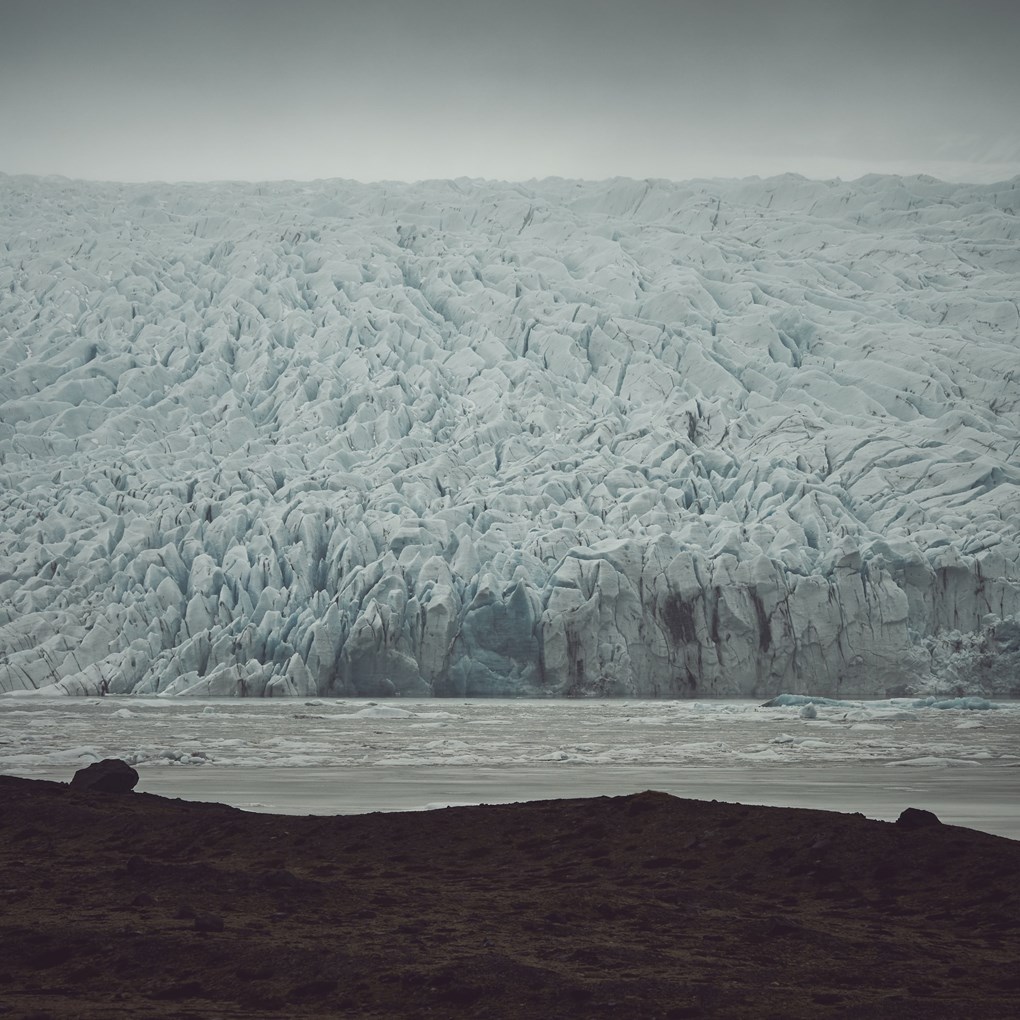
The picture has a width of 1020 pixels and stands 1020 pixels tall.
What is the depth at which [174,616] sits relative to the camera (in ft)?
88.3

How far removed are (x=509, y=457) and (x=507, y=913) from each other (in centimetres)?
2774

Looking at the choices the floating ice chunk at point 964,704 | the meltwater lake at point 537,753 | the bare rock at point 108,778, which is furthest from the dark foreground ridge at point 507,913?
the floating ice chunk at point 964,704

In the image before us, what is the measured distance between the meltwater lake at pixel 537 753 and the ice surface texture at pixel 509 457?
4338 millimetres

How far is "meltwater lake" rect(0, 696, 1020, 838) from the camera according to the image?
8.86 m

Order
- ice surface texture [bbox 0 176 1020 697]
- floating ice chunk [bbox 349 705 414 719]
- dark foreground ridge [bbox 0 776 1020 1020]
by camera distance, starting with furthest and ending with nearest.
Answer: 1. ice surface texture [bbox 0 176 1020 697]
2. floating ice chunk [bbox 349 705 414 719]
3. dark foreground ridge [bbox 0 776 1020 1020]

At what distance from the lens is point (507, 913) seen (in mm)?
4531

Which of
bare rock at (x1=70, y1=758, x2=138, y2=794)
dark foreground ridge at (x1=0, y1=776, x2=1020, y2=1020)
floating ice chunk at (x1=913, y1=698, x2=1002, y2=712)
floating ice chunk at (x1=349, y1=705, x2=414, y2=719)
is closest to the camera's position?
dark foreground ridge at (x1=0, y1=776, x2=1020, y2=1020)

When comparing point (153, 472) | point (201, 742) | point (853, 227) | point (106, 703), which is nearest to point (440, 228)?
point (853, 227)

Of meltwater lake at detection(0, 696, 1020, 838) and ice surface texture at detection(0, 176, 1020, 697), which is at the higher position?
ice surface texture at detection(0, 176, 1020, 697)

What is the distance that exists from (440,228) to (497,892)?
43445 millimetres

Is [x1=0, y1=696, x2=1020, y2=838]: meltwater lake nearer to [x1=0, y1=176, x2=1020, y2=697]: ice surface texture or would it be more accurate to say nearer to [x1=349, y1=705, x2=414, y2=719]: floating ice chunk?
[x1=349, y1=705, x2=414, y2=719]: floating ice chunk

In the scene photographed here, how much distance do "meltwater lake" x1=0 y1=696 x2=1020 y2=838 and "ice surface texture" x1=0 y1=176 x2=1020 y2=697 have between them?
4338 millimetres

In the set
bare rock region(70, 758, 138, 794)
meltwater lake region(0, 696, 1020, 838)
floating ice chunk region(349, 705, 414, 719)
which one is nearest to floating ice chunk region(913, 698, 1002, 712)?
meltwater lake region(0, 696, 1020, 838)

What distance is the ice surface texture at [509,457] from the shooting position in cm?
2734
